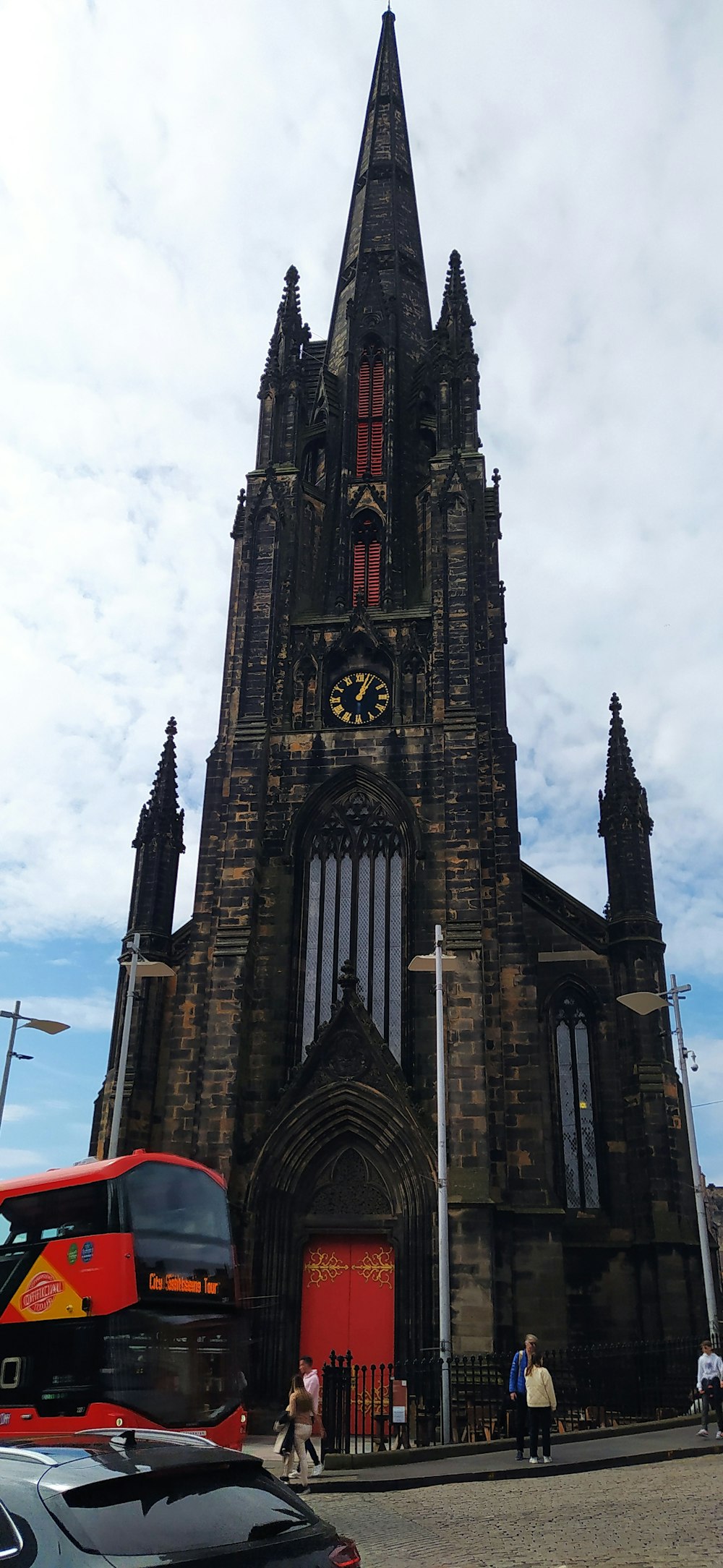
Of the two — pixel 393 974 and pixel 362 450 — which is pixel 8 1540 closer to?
pixel 393 974

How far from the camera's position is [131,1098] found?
80.1ft

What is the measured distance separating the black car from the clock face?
23959mm

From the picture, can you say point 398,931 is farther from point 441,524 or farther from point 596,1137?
point 441,524

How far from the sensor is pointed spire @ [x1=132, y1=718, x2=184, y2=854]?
1121 inches

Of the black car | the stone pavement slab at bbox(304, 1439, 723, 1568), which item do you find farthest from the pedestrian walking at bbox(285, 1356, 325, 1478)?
the black car

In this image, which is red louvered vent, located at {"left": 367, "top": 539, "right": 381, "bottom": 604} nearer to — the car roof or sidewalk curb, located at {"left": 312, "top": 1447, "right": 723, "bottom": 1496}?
sidewalk curb, located at {"left": 312, "top": 1447, "right": 723, "bottom": 1496}

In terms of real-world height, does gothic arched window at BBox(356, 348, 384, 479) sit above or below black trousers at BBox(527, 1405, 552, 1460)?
above

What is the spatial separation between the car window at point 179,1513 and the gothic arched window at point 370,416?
3166 centimetres

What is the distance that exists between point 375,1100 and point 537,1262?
4267 millimetres

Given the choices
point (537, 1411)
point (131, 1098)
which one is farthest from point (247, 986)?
point (537, 1411)

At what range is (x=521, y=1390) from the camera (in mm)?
14164

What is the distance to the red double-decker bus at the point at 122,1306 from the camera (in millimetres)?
11172

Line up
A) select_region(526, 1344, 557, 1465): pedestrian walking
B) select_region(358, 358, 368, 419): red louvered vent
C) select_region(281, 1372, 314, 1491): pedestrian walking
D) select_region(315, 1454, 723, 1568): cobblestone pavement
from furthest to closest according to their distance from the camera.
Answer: select_region(358, 358, 368, 419): red louvered vent → select_region(526, 1344, 557, 1465): pedestrian walking → select_region(281, 1372, 314, 1491): pedestrian walking → select_region(315, 1454, 723, 1568): cobblestone pavement

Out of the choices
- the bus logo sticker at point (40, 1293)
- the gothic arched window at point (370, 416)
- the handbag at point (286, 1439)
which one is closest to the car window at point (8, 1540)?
the bus logo sticker at point (40, 1293)
